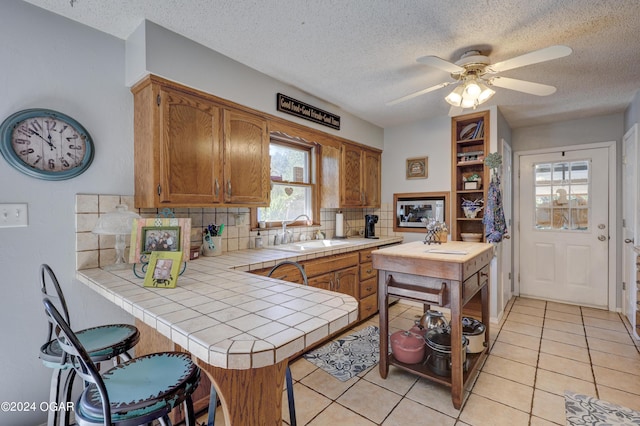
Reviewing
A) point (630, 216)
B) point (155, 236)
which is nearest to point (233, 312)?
point (155, 236)

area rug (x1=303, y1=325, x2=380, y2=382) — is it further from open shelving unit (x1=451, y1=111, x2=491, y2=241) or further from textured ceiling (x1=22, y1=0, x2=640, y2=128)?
textured ceiling (x1=22, y1=0, x2=640, y2=128)

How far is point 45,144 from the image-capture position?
5.49 feet

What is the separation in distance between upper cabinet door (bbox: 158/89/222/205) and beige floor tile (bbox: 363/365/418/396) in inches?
68.8

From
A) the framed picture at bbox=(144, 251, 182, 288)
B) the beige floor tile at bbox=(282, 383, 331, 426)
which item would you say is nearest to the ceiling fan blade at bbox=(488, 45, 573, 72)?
the framed picture at bbox=(144, 251, 182, 288)

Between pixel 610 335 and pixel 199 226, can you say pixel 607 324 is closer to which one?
pixel 610 335

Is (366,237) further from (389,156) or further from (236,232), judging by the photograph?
(236,232)

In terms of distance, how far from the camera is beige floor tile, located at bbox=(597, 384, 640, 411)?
6.12 ft

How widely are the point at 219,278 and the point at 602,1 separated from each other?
101 inches

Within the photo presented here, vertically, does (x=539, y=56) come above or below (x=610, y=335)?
above

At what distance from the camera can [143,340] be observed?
180cm

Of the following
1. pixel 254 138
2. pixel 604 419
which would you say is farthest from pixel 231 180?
pixel 604 419

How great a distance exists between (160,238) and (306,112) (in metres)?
1.86

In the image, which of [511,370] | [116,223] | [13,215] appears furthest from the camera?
[511,370]

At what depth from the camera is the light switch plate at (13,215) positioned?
1554 mm
